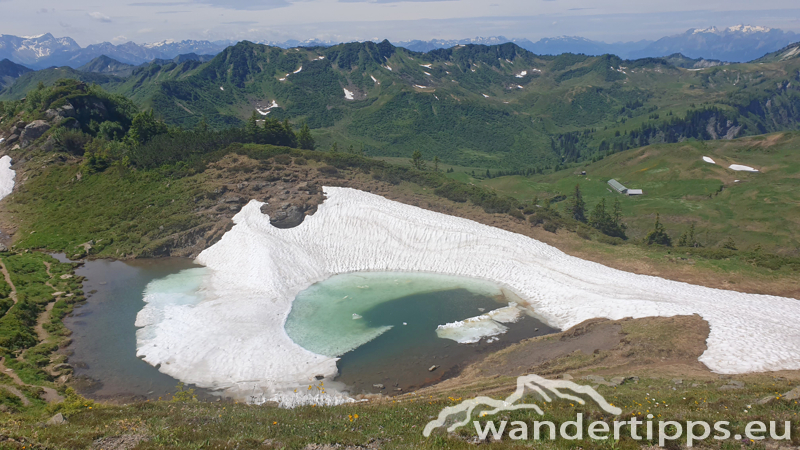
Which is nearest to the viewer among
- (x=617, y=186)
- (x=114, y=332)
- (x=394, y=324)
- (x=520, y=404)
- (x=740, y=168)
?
(x=520, y=404)

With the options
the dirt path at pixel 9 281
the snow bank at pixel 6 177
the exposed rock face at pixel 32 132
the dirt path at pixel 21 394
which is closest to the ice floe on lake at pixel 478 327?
the dirt path at pixel 21 394

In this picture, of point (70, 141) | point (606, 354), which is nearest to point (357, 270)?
point (606, 354)

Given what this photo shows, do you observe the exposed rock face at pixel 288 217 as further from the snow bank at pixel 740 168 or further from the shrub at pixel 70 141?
the snow bank at pixel 740 168

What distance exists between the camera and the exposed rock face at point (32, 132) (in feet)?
238

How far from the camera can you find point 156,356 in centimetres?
2839

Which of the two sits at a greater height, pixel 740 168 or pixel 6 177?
pixel 6 177

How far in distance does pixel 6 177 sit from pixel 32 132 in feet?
34.3

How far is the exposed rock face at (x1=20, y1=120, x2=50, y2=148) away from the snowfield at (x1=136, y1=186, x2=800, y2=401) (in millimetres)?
48949

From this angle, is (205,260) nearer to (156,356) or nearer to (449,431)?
(156,356)

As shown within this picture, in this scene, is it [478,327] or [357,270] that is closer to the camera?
[478,327]

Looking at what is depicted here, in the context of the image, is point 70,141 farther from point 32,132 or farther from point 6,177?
point 6,177

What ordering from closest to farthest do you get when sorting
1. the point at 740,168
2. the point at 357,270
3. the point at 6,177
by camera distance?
the point at 357,270 → the point at 6,177 → the point at 740,168

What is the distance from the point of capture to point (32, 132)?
2864 inches

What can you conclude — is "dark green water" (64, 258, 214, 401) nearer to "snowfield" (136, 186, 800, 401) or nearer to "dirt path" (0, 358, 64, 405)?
"snowfield" (136, 186, 800, 401)
